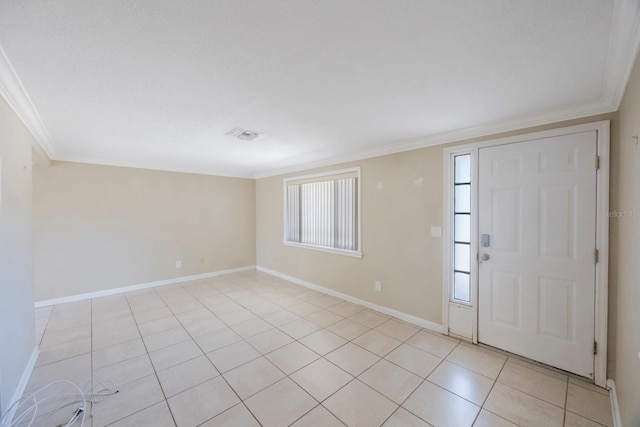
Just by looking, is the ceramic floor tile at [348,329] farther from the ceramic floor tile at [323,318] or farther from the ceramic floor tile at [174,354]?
the ceramic floor tile at [174,354]

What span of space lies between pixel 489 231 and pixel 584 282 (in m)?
0.77

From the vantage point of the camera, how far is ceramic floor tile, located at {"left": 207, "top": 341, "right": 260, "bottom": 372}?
224cm

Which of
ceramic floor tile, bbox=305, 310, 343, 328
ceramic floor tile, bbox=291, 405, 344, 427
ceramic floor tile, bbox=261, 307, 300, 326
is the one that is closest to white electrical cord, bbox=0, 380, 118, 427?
ceramic floor tile, bbox=291, 405, 344, 427

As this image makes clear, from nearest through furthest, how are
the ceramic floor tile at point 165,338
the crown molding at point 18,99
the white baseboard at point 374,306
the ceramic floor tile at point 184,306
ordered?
the crown molding at point 18,99 → the ceramic floor tile at point 165,338 → the white baseboard at point 374,306 → the ceramic floor tile at point 184,306

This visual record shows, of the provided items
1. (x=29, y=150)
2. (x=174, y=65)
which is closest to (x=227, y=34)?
(x=174, y=65)

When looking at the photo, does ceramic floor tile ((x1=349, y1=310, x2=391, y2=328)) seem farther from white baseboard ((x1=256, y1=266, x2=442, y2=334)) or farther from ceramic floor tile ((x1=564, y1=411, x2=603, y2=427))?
ceramic floor tile ((x1=564, y1=411, x2=603, y2=427))

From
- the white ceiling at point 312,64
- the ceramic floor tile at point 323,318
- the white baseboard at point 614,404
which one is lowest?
the ceramic floor tile at point 323,318

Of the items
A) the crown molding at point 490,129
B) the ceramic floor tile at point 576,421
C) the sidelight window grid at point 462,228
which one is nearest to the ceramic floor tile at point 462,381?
the ceramic floor tile at point 576,421

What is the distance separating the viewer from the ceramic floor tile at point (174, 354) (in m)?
2.27

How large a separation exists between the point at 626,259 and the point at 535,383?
1.18 metres

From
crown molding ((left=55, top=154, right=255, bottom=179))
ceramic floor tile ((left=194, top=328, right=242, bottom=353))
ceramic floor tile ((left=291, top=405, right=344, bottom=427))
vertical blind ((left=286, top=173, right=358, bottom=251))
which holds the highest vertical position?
crown molding ((left=55, top=154, right=255, bottom=179))

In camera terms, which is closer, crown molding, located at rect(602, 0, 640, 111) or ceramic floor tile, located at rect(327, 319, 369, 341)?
crown molding, located at rect(602, 0, 640, 111)

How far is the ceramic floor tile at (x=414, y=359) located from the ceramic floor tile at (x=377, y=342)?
0.06 meters

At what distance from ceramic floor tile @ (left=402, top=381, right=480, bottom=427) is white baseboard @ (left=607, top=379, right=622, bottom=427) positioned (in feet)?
2.67
